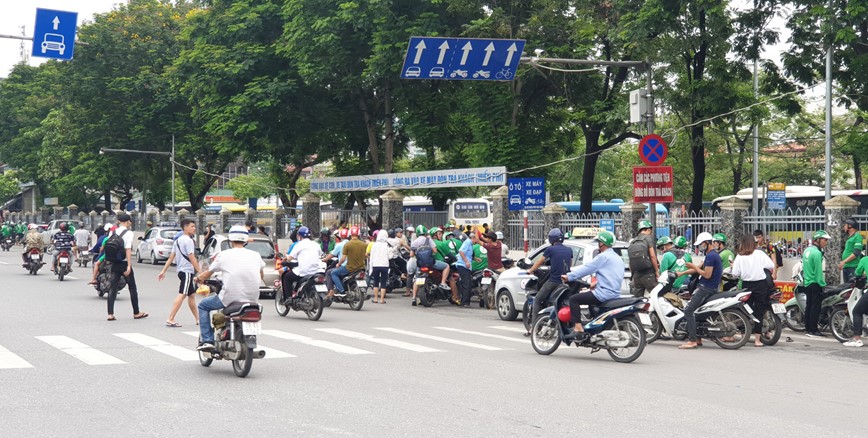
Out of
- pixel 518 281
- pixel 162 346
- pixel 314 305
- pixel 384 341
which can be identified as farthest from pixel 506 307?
pixel 162 346

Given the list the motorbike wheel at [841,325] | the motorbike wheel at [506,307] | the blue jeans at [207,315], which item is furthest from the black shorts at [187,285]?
the motorbike wheel at [841,325]

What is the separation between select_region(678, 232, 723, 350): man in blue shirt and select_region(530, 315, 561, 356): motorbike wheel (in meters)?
2.41

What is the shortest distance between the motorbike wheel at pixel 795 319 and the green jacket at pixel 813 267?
47.4 inches

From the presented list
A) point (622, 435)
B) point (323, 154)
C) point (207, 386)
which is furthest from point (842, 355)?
point (323, 154)

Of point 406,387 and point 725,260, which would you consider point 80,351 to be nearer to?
point 406,387

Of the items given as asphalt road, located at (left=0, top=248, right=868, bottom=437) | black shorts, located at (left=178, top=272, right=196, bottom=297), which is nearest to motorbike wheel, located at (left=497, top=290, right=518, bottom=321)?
asphalt road, located at (left=0, top=248, right=868, bottom=437)

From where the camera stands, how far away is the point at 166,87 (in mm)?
53000

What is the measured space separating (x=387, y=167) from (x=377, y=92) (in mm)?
3101

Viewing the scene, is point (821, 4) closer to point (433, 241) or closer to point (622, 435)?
point (433, 241)

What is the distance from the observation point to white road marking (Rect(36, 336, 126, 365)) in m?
12.0

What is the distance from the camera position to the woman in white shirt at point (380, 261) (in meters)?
22.2

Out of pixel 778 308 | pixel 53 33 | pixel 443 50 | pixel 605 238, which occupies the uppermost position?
pixel 53 33

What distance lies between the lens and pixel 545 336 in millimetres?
13227

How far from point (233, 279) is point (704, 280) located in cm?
692
